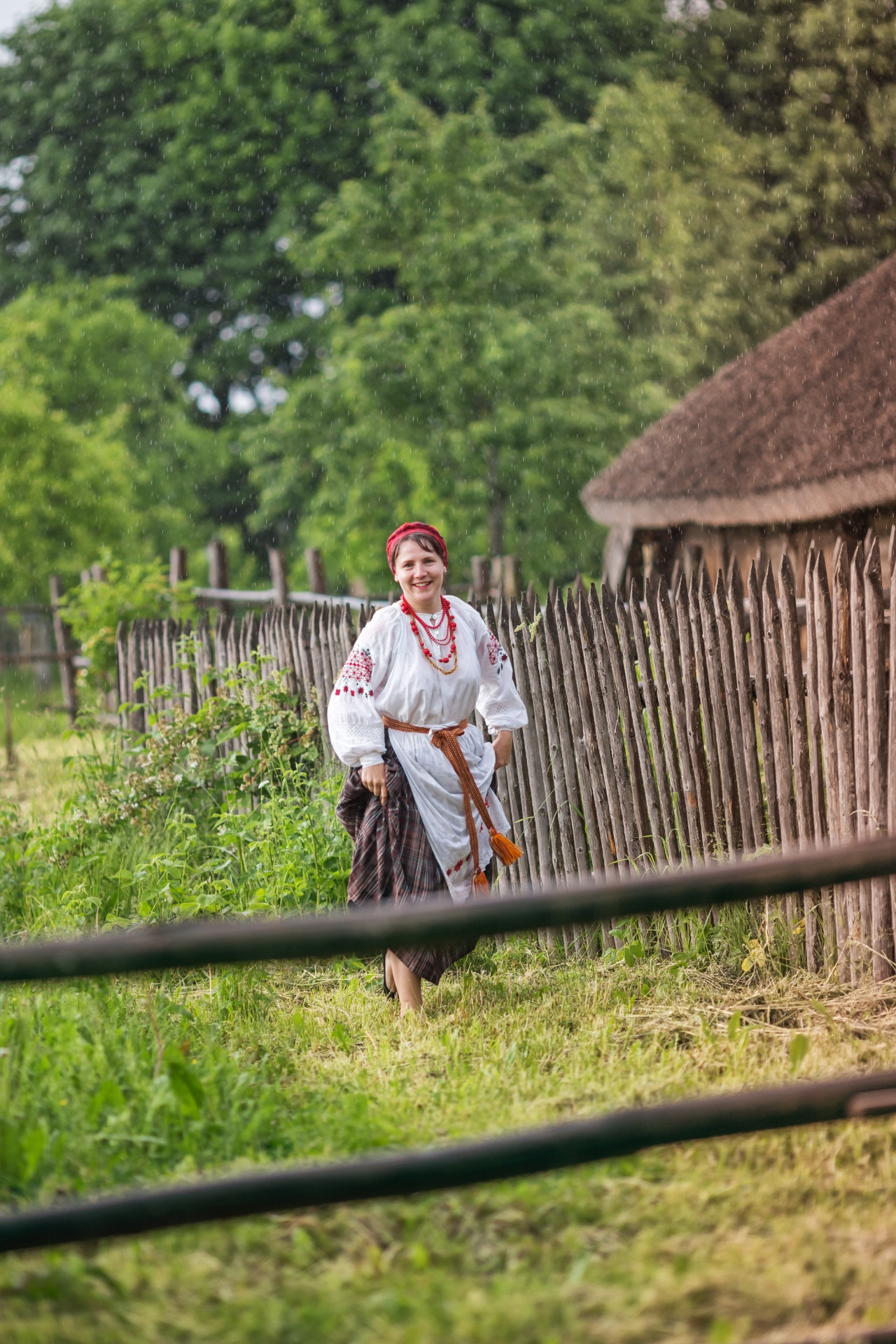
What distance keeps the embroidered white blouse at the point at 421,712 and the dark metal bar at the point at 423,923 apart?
2023mm

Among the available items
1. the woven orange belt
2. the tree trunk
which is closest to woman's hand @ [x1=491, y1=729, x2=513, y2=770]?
the woven orange belt

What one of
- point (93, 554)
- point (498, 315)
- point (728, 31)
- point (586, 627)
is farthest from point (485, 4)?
point (586, 627)

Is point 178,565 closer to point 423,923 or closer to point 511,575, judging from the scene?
point 511,575

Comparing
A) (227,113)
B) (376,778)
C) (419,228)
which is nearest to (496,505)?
(419,228)

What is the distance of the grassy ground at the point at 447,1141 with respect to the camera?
1835 mm

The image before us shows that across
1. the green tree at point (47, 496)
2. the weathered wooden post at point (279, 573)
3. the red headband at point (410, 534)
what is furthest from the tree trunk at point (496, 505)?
the red headband at point (410, 534)

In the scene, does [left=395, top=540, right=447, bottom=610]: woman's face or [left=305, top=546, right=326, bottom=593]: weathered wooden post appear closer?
[left=395, top=540, right=447, bottom=610]: woman's face

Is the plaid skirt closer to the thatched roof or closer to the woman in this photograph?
the woman

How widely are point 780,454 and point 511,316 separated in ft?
34.6

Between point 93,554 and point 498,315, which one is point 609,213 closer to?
point 498,315

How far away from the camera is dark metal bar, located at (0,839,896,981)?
1.68 metres

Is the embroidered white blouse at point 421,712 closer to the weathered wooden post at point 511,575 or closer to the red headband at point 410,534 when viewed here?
the red headband at point 410,534

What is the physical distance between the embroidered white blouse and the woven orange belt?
16 mm

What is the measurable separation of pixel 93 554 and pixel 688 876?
18888 millimetres
